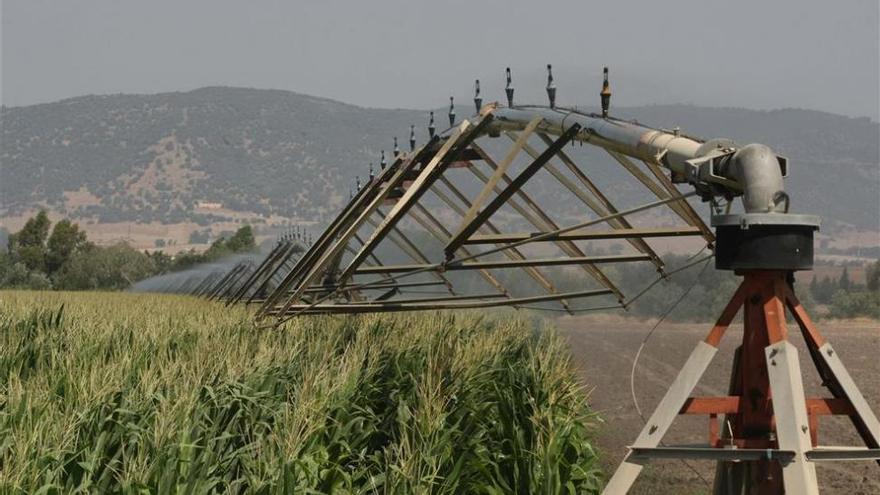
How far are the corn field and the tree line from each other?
5261 centimetres

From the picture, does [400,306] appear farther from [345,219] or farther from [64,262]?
[64,262]

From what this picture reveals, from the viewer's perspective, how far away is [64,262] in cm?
7206

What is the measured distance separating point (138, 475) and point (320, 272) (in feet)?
25.8

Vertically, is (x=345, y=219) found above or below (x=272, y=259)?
above

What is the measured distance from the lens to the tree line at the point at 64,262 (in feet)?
219

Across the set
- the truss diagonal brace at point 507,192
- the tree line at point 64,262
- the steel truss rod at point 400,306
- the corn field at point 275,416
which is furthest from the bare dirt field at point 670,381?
the tree line at point 64,262

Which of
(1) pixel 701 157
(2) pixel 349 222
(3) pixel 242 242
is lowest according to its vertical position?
(3) pixel 242 242

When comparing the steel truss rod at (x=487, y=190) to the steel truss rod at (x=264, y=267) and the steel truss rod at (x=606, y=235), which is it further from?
the steel truss rod at (x=264, y=267)

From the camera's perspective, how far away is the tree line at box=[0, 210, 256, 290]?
66.9 meters

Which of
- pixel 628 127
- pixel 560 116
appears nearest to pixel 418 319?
pixel 560 116

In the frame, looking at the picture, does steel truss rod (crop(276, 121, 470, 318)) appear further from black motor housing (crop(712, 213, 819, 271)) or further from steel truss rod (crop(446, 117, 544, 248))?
black motor housing (crop(712, 213, 819, 271))

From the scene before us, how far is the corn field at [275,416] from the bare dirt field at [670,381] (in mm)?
1262

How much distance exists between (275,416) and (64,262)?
66649mm

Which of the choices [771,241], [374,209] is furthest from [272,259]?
[771,241]
